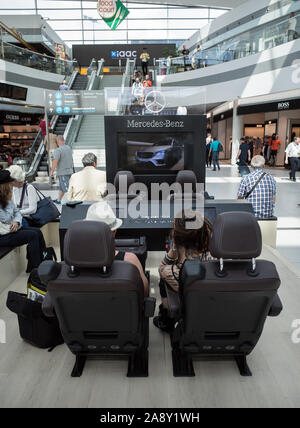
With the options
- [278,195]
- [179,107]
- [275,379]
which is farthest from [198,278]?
[278,195]

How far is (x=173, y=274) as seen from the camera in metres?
2.42

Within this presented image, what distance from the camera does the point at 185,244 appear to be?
2350 millimetres

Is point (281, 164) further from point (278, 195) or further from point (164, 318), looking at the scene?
point (164, 318)

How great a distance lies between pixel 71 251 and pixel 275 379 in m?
1.72

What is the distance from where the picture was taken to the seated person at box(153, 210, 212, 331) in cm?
227

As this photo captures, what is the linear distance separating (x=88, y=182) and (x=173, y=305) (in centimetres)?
300

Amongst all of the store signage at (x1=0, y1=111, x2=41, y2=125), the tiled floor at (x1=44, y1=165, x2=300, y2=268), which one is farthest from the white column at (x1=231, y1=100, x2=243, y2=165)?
the store signage at (x1=0, y1=111, x2=41, y2=125)

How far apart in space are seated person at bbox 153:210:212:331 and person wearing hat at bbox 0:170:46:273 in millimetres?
2233

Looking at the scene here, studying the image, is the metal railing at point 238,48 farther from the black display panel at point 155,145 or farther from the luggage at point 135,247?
the luggage at point 135,247

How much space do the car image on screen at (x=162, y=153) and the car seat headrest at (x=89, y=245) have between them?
205 inches

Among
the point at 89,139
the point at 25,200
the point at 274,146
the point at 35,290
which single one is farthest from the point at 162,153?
the point at 274,146

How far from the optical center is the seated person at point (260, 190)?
4809 millimetres

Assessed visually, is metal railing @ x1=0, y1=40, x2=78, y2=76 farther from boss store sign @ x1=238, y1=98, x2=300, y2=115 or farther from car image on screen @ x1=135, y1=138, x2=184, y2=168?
car image on screen @ x1=135, y1=138, x2=184, y2=168
